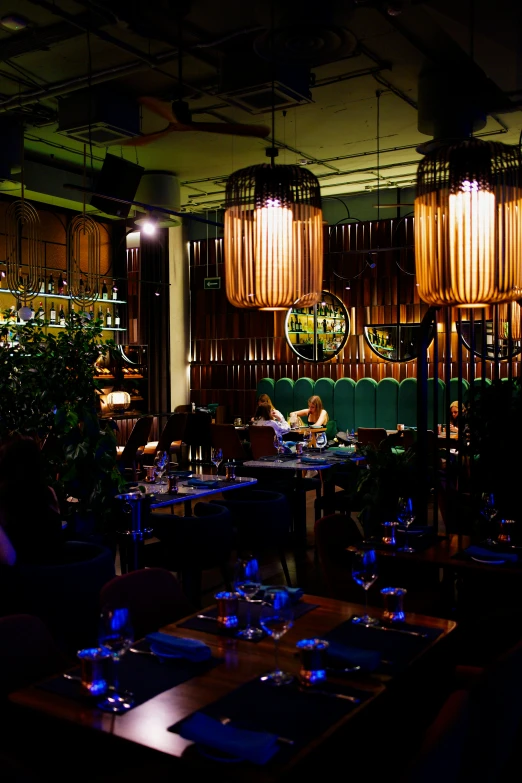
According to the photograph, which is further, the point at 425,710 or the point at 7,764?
the point at 425,710

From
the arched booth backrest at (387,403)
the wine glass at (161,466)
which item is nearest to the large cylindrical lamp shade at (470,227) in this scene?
the wine glass at (161,466)

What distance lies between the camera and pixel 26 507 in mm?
3547

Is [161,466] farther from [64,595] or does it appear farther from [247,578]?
[247,578]

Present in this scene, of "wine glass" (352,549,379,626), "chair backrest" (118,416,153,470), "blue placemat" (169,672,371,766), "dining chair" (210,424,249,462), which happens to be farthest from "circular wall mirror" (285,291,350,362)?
"blue placemat" (169,672,371,766)

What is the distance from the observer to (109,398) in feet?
39.4

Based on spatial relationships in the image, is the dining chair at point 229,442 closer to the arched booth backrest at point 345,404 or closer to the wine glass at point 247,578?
the arched booth backrest at point 345,404

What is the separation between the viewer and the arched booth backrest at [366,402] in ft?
37.8

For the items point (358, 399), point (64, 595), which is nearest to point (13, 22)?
point (64, 595)

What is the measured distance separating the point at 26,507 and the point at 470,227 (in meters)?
2.34

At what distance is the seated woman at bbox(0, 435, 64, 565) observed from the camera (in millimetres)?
3494

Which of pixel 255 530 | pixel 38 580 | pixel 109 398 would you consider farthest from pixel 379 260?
pixel 38 580

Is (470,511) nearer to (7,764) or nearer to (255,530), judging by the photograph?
(255,530)

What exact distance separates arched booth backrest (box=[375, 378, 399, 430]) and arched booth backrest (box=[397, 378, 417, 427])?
74mm

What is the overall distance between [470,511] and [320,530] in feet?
4.22
